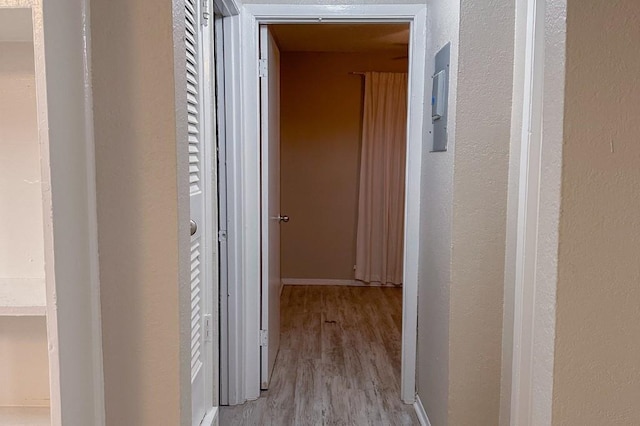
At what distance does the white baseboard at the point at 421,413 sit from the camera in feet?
8.84

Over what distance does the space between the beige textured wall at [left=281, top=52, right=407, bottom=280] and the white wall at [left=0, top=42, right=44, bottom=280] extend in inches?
169

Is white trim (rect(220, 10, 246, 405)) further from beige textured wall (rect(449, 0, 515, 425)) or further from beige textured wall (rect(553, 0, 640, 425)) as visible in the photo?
beige textured wall (rect(553, 0, 640, 425))

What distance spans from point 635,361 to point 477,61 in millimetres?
1300

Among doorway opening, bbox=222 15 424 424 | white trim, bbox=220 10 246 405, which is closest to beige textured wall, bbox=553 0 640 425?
white trim, bbox=220 10 246 405

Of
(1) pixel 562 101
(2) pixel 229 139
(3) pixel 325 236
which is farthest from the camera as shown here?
(3) pixel 325 236

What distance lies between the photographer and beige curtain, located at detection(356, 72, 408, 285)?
5355 mm

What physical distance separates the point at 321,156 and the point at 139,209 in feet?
14.4

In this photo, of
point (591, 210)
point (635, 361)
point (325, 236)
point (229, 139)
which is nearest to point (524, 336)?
point (635, 361)

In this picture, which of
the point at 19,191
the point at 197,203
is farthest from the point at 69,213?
the point at 197,203

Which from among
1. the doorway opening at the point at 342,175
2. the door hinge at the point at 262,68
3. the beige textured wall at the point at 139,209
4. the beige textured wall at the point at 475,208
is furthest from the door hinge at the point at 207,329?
the doorway opening at the point at 342,175

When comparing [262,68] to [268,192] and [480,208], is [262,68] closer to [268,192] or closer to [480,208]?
[268,192]

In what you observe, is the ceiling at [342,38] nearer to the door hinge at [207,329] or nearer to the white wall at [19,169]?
the door hinge at [207,329]

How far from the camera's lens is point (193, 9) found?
5.71 ft

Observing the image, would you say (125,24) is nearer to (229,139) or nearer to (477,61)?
(477,61)
